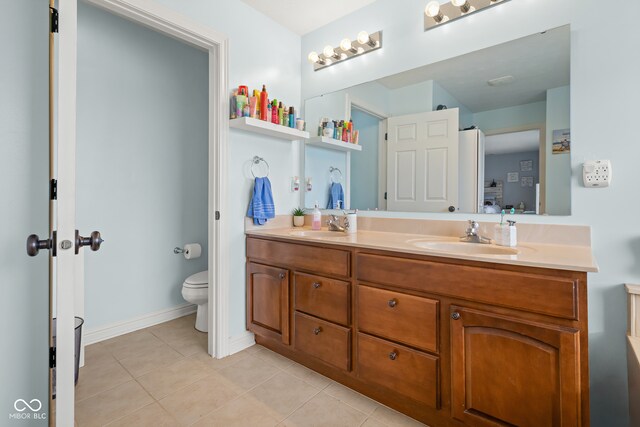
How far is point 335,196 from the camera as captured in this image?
2.40 m

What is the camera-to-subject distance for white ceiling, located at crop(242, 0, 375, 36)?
84.5 inches

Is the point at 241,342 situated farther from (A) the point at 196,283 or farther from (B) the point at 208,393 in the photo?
(A) the point at 196,283

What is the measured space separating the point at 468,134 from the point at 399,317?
1098 mm

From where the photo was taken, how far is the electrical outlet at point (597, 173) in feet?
4.45

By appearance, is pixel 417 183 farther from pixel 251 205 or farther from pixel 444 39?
pixel 251 205

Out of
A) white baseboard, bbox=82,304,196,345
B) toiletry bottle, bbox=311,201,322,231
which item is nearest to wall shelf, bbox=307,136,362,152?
toiletry bottle, bbox=311,201,322,231

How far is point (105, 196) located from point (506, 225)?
9.01ft

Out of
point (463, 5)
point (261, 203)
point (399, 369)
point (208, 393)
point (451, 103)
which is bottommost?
point (208, 393)

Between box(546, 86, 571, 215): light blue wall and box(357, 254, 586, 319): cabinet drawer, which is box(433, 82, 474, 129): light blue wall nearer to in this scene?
box(546, 86, 571, 215): light blue wall

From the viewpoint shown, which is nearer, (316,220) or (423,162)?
(423,162)

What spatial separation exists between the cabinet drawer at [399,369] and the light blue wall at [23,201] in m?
1.26

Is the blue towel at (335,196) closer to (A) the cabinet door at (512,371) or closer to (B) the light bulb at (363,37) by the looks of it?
(B) the light bulb at (363,37)

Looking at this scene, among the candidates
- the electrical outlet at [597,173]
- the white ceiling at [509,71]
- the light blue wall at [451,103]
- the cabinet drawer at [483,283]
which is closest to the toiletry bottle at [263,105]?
the white ceiling at [509,71]

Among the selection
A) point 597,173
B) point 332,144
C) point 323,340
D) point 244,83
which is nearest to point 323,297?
point 323,340
